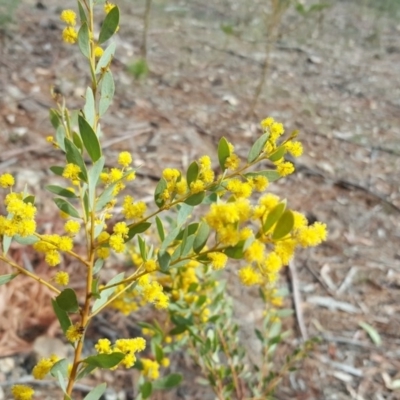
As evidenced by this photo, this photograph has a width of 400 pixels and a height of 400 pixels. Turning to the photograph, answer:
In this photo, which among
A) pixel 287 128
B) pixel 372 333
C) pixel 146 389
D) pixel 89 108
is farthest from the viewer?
pixel 287 128

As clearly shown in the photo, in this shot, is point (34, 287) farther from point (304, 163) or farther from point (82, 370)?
point (304, 163)

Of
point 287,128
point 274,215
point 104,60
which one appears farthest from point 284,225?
point 287,128

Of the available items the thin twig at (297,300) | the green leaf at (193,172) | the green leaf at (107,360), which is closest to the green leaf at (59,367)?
the green leaf at (107,360)

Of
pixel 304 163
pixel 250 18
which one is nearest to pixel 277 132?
pixel 304 163

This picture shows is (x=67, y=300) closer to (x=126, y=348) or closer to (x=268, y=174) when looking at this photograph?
(x=126, y=348)

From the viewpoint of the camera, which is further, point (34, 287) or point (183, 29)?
point (183, 29)

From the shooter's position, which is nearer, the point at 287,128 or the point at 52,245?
the point at 52,245

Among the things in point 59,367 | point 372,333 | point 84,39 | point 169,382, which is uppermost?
point 84,39
